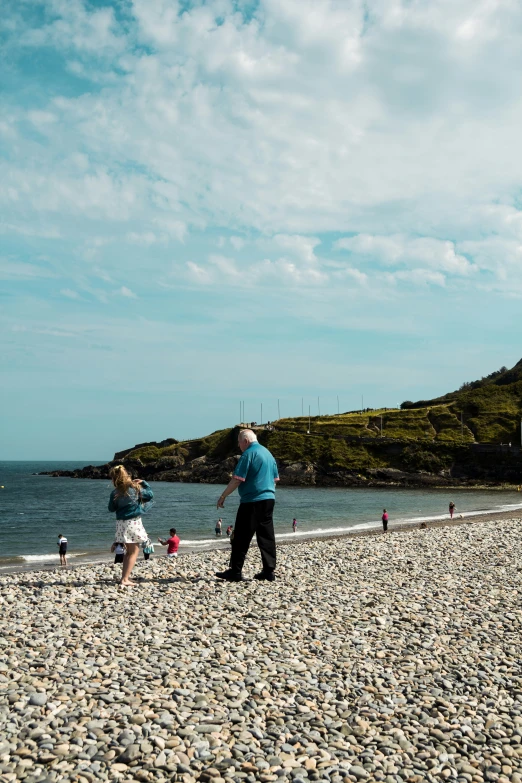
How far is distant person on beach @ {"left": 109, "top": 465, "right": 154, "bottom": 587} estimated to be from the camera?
11383 mm

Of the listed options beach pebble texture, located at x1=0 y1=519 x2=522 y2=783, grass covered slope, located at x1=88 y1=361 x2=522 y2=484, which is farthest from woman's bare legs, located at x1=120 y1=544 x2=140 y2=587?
grass covered slope, located at x1=88 y1=361 x2=522 y2=484

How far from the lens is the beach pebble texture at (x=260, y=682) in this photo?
5012mm

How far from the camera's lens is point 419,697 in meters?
→ 6.43

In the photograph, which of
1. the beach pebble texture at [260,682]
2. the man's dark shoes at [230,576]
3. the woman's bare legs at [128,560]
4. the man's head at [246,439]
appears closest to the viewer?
the beach pebble texture at [260,682]

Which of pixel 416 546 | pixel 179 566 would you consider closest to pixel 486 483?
pixel 416 546

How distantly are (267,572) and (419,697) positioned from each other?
19.9ft

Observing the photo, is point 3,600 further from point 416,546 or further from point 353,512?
point 353,512

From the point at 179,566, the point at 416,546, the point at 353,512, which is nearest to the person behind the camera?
the point at 179,566

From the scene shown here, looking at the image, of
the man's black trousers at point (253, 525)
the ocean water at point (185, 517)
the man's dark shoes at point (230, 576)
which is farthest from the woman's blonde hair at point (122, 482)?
the ocean water at point (185, 517)

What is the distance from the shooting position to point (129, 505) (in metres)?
11.6

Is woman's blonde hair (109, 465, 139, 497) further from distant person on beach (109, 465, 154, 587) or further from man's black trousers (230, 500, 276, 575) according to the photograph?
man's black trousers (230, 500, 276, 575)

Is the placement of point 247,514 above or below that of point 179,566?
above

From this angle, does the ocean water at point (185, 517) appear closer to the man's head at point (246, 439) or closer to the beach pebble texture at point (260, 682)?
the man's head at point (246, 439)

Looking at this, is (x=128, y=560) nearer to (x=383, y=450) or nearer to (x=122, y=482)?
(x=122, y=482)
